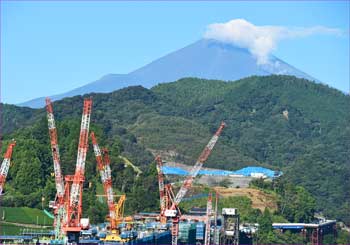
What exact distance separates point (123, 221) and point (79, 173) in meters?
20.2

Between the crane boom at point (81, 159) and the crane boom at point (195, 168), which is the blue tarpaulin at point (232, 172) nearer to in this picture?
the crane boom at point (195, 168)

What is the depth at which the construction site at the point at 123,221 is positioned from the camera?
305ft

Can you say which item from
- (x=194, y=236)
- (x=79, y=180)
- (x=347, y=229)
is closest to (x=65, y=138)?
(x=194, y=236)

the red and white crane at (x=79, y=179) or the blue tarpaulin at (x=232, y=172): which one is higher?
the blue tarpaulin at (x=232, y=172)

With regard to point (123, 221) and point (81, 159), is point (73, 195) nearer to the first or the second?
point (81, 159)

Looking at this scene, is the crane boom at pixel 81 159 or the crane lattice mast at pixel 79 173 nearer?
the crane boom at pixel 81 159

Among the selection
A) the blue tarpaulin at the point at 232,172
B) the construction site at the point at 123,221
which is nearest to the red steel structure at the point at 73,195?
the construction site at the point at 123,221

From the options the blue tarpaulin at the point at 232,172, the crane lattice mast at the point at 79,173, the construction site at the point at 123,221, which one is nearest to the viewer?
the crane lattice mast at the point at 79,173

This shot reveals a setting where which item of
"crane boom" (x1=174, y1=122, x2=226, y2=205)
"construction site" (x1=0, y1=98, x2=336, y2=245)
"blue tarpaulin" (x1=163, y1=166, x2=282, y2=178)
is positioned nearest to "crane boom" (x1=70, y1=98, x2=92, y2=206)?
"construction site" (x1=0, y1=98, x2=336, y2=245)

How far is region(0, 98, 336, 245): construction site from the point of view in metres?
93.0

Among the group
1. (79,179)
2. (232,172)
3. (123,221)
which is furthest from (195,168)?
(232,172)

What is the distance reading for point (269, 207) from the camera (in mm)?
150500

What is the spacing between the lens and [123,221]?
4375 inches

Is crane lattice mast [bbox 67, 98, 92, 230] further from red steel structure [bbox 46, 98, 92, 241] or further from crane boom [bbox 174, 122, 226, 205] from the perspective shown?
crane boom [bbox 174, 122, 226, 205]
